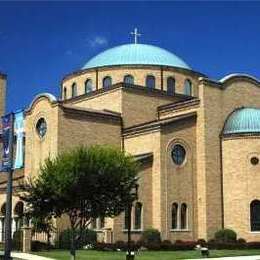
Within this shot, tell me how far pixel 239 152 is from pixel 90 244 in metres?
13.8

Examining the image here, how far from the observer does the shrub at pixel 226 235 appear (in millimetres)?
46688

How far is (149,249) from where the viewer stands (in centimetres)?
4278

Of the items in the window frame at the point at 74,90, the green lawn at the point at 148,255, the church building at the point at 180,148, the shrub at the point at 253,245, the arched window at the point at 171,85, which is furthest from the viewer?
the window frame at the point at 74,90

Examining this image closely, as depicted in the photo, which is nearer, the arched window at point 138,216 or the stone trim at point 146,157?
the arched window at point 138,216

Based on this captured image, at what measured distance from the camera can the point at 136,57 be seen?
62.2 meters

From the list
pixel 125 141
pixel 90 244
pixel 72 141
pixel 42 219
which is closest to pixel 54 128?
pixel 72 141

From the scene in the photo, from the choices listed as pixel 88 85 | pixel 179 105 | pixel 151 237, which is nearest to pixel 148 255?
pixel 151 237

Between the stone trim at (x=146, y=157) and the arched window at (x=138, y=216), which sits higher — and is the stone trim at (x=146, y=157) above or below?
above

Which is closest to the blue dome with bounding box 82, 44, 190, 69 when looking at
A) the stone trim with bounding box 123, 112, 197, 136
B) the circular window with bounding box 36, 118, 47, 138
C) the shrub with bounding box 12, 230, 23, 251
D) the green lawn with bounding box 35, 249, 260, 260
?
the stone trim with bounding box 123, 112, 197, 136

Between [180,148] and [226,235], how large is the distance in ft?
24.9

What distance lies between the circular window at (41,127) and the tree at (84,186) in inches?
779

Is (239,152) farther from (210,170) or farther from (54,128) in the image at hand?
(54,128)

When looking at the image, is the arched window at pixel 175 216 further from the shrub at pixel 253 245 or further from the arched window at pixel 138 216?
the shrub at pixel 253 245

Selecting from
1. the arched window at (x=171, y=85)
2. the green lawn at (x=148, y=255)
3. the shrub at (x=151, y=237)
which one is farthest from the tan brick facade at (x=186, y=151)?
the green lawn at (x=148, y=255)
